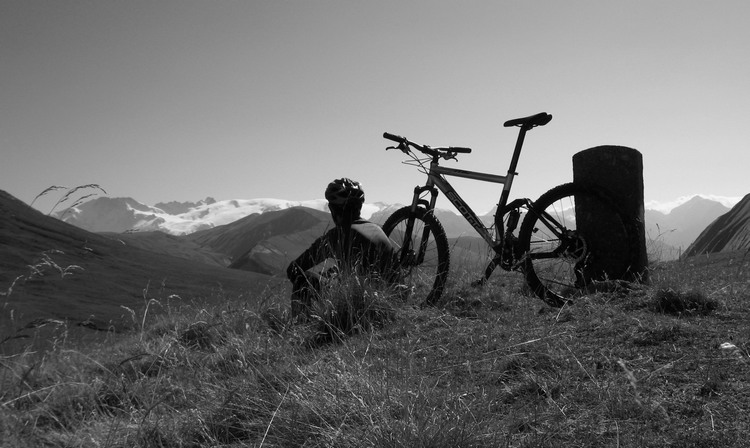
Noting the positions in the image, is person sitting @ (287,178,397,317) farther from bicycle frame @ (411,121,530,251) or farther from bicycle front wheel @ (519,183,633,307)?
bicycle front wheel @ (519,183,633,307)

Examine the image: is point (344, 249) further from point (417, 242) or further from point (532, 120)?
point (532, 120)

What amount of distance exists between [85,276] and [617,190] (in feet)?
140

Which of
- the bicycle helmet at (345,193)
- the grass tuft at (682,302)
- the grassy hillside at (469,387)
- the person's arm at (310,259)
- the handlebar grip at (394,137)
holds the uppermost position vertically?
the handlebar grip at (394,137)

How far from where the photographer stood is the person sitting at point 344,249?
443cm

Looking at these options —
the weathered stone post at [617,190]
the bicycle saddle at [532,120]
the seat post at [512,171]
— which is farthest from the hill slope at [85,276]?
the weathered stone post at [617,190]

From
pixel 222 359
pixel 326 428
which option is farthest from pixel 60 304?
pixel 326 428

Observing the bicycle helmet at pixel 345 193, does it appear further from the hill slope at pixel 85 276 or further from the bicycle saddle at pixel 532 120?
the hill slope at pixel 85 276

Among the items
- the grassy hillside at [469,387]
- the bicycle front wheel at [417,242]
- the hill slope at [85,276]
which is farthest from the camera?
the hill slope at [85,276]

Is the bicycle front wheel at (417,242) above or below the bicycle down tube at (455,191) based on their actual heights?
below

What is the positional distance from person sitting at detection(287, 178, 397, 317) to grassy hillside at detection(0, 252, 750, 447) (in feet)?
1.66

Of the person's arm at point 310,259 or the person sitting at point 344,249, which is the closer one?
the person sitting at point 344,249

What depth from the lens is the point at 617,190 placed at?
461 centimetres

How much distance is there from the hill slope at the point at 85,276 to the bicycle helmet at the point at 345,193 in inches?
492

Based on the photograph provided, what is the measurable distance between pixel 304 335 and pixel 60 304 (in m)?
26.1
